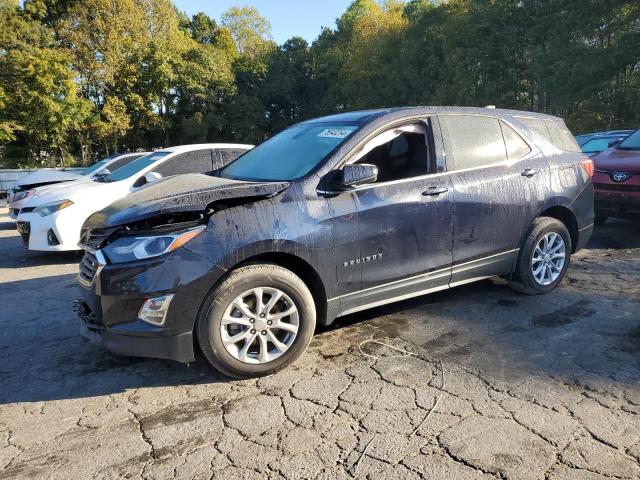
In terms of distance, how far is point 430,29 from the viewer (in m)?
35.6

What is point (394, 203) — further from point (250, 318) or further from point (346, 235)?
point (250, 318)

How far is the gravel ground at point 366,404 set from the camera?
7.86ft

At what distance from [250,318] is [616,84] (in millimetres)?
26523

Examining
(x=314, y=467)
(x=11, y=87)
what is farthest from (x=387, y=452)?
(x=11, y=87)

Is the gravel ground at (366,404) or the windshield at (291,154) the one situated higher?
the windshield at (291,154)

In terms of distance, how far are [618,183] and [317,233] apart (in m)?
5.69

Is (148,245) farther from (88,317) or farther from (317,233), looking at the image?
(317,233)

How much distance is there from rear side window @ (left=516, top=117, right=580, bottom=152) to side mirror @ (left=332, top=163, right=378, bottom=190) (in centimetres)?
209

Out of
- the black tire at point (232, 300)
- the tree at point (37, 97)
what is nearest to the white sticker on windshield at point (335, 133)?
the black tire at point (232, 300)

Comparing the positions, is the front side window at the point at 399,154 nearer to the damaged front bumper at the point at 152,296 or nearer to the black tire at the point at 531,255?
the black tire at the point at 531,255

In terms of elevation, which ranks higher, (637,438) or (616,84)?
(616,84)

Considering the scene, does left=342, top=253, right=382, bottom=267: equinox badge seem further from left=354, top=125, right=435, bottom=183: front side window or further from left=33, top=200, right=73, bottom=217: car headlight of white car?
left=33, top=200, right=73, bottom=217: car headlight of white car

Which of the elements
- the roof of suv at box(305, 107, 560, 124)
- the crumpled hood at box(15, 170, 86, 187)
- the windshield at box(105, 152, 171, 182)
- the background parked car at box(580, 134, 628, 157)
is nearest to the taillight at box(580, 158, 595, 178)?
the roof of suv at box(305, 107, 560, 124)

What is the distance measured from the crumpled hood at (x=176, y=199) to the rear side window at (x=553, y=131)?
278 cm
